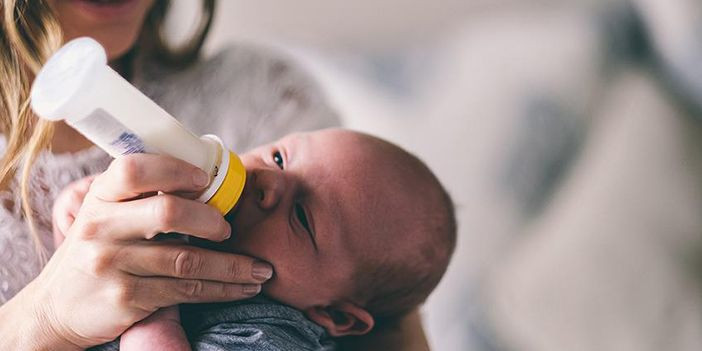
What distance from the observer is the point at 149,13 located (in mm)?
1229

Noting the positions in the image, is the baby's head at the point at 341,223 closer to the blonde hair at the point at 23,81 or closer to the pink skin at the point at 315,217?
the pink skin at the point at 315,217

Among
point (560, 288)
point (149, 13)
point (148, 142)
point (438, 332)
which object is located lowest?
point (438, 332)

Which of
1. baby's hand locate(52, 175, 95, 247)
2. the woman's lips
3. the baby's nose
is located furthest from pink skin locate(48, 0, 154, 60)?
the baby's nose

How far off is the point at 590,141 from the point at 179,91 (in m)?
0.64

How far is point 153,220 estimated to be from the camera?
2.25ft

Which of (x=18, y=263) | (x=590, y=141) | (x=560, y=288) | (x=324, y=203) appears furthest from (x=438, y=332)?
(x=18, y=263)

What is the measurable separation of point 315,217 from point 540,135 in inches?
22.3

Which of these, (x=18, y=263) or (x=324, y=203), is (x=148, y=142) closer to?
(x=324, y=203)

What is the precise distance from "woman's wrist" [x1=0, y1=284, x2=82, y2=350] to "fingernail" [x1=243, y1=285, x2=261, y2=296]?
18 centimetres

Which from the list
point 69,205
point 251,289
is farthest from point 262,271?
point 69,205

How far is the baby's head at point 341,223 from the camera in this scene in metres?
0.81

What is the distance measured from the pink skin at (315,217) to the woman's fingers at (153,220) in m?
0.08

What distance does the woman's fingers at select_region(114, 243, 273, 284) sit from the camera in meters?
0.72

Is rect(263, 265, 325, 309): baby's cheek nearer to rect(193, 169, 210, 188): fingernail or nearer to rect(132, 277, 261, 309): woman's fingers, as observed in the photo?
rect(132, 277, 261, 309): woman's fingers
